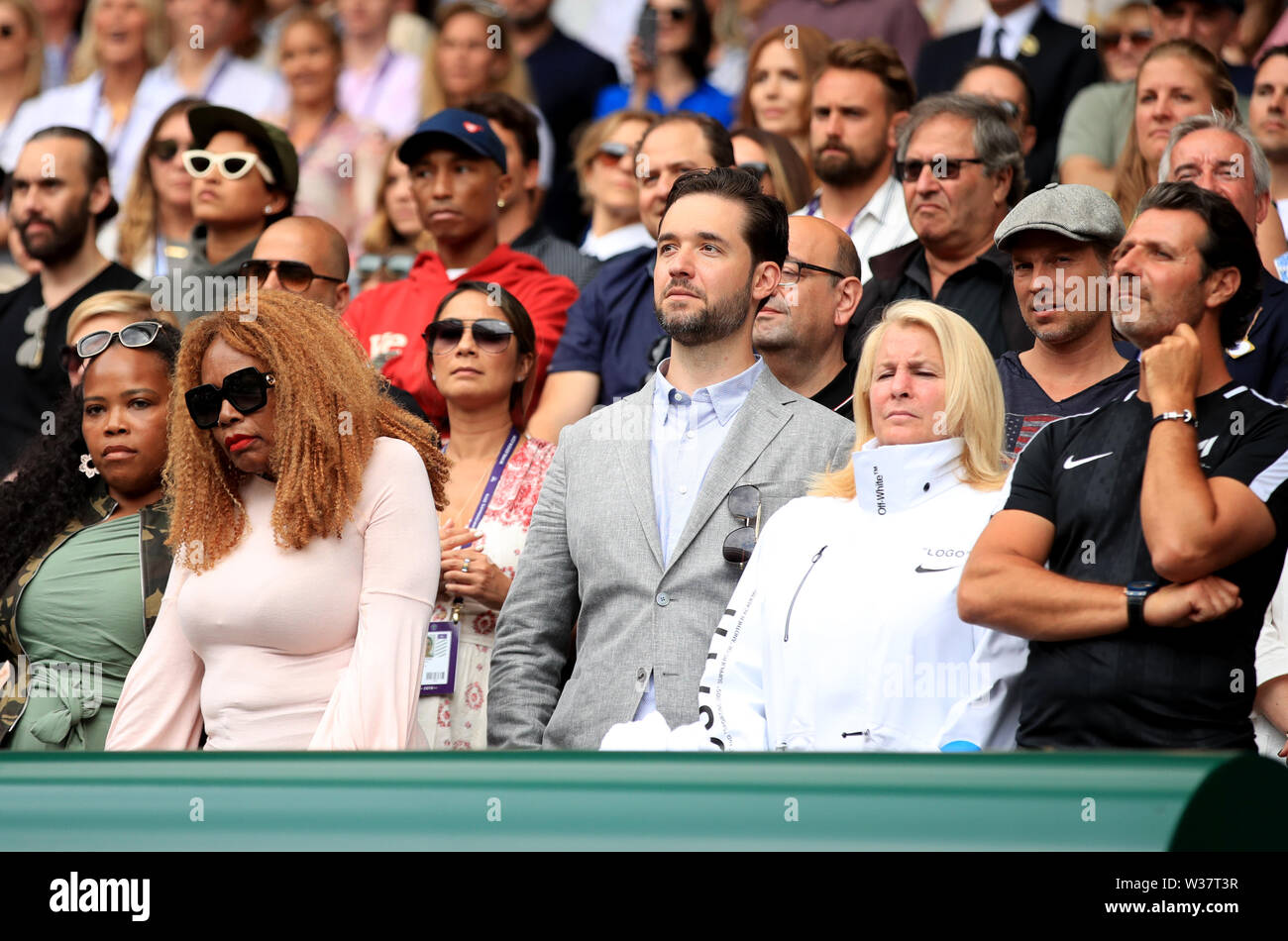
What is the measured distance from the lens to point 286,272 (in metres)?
6.09

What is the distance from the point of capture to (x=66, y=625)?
474cm

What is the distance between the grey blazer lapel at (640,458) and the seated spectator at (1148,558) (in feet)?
2.98

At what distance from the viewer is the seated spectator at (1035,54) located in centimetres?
755

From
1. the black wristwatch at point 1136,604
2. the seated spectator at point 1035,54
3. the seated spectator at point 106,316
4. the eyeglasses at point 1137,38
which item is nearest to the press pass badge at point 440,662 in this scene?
the seated spectator at point 106,316

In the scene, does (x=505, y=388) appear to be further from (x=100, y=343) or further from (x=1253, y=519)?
(x=1253, y=519)

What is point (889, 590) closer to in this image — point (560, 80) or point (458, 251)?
point (458, 251)

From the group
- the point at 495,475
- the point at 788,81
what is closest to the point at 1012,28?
the point at 788,81

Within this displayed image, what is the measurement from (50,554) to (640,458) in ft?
5.90

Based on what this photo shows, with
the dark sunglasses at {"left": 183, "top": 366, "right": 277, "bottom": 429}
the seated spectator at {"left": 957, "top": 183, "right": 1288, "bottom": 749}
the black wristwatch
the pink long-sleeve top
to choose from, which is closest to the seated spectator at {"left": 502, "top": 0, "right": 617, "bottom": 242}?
the dark sunglasses at {"left": 183, "top": 366, "right": 277, "bottom": 429}

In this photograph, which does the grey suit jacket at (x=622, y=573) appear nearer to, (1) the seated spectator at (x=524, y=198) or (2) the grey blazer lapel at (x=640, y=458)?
(2) the grey blazer lapel at (x=640, y=458)

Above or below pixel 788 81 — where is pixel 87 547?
below

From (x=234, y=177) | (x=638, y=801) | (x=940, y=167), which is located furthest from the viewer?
(x=234, y=177)

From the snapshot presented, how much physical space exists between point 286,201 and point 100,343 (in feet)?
6.43
